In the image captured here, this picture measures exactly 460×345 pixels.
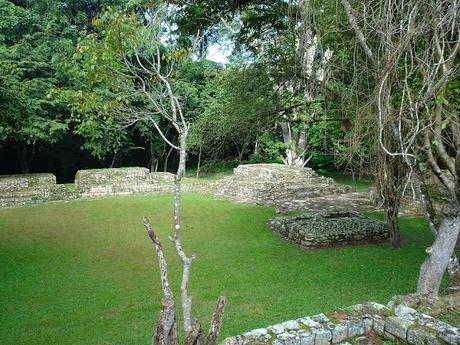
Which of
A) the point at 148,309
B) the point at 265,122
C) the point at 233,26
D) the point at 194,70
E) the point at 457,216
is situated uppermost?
the point at 194,70

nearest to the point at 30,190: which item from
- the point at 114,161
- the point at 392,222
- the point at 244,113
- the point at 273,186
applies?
→ the point at 114,161

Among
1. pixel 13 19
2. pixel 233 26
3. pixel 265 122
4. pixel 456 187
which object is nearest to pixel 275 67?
pixel 265 122

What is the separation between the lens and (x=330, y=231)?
10.7 m

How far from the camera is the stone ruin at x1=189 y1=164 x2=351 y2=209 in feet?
59.1

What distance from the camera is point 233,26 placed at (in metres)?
11.0

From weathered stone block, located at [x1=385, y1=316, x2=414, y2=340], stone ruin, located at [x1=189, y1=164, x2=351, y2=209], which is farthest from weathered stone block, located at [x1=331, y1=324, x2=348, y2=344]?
stone ruin, located at [x1=189, y1=164, x2=351, y2=209]

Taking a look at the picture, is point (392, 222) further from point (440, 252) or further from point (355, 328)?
point (355, 328)

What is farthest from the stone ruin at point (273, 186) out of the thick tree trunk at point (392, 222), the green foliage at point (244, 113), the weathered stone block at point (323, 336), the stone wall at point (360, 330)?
the weathered stone block at point (323, 336)

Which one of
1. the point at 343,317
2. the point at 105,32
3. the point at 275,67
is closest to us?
the point at 343,317

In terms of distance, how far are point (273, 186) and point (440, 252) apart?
13.5 meters

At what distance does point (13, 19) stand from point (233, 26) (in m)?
14.8

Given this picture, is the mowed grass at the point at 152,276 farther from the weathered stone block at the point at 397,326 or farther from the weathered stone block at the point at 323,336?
the weathered stone block at the point at 397,326

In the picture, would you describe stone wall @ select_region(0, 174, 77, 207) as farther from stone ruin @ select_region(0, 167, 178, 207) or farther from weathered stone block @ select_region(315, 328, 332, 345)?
weathered stone block @ select_region(315, 328, 332, 345)

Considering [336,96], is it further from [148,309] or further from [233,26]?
[148,309]
